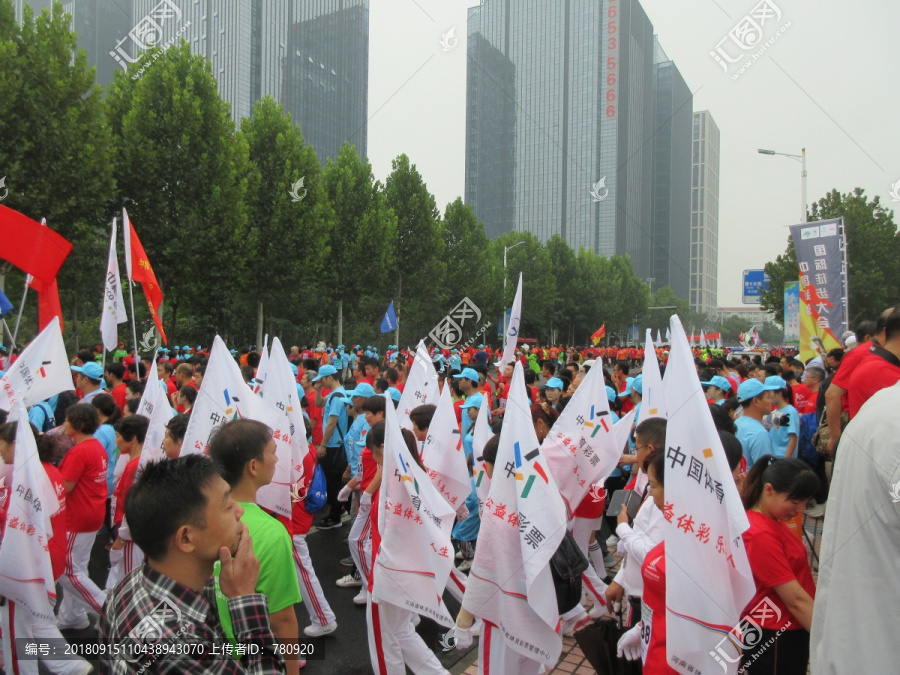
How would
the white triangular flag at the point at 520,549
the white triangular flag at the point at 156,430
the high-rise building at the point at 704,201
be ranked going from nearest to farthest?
the white triangular flag at the point at 520,549, the white triangular flag at the point at 156,430, the high-rise building at the point at 704,201

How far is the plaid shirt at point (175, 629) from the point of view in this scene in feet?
5.67

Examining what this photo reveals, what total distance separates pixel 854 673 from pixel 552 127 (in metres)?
50.4

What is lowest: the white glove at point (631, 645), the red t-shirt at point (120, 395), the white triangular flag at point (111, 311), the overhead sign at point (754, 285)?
the white glove at point (631, 645)

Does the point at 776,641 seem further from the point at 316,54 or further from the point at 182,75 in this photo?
the point at 316,54

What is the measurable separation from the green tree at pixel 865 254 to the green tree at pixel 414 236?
18.5 metres

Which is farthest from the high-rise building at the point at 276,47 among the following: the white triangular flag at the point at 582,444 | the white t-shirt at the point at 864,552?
the white t-shirt at the point at 864,552

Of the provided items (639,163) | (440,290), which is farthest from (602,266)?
(440,290)

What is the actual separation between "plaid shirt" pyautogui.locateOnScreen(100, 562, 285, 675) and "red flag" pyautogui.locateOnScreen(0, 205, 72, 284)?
7.92m

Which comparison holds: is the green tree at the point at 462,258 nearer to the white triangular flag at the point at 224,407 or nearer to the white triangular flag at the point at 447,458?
the white triangular flag at the point at 447,458

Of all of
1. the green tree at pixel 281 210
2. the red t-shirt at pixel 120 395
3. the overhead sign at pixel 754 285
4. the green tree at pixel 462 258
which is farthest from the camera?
the green tree at pixel 462 258

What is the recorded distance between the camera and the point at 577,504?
500 cm

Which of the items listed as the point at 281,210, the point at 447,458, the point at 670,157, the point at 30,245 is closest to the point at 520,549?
the point at 447,458

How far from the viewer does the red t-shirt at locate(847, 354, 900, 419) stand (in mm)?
3748

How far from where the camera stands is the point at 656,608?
8.73 ft
